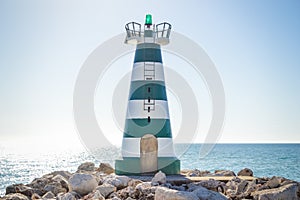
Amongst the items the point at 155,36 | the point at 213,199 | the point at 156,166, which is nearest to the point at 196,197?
the point at 213,199

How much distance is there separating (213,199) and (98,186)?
2660mm

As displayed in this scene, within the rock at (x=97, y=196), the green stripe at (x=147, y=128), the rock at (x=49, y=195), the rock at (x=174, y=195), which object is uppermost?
the green stripe at (x=147, y=128)

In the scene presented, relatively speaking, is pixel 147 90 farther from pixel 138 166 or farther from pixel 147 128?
pixel 138 166

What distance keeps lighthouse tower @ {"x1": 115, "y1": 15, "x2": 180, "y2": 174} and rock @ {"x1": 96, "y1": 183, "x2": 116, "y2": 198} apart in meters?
3.25

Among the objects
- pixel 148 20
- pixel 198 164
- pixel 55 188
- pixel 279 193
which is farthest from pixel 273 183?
pixel 198 164

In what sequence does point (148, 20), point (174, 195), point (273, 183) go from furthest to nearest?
point (148, 20), point (273, 183), point (174, 195)

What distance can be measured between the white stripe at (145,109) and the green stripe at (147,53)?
134 centimetres

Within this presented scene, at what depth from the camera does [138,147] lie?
42.3 feet

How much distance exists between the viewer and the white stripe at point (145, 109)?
512 inches

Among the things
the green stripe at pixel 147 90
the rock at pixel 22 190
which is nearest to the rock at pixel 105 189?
the rock at pixel 22 190

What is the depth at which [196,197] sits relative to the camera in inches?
329

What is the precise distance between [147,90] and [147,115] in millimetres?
785

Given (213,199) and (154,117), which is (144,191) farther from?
(154,117)

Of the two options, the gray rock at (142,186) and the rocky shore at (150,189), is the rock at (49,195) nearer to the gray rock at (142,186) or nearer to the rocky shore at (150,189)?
the rocky shore at (150,189)
